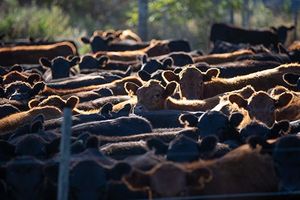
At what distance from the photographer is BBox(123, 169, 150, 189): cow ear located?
25.3ft

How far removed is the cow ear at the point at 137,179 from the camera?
772 cm

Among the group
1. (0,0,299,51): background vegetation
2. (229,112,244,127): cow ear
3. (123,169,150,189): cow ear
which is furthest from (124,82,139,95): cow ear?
(0,0,299,51): background vegetation

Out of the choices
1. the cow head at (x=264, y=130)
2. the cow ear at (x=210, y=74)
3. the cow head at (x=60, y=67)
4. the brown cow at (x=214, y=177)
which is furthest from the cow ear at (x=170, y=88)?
the cow head at (x=60, y=67)

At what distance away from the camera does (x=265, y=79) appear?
15.2 meters

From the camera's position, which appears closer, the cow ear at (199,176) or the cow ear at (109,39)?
the cow ear at (199,176)

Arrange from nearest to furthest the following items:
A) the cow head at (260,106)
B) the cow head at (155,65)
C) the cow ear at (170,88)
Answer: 1. the cow head at (260,106)
2. the cow ear at (170,88)
3. the cow head at (155,65)

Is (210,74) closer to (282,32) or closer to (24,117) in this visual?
(24,117)

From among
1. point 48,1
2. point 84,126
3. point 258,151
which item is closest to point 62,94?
point 84,126

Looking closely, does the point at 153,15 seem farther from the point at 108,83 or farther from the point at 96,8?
the point at 108,83

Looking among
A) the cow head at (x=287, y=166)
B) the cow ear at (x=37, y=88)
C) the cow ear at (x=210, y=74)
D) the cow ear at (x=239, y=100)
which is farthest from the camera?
the cow ear at (x=37, y=88)

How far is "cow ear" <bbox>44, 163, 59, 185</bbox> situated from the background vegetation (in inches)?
888

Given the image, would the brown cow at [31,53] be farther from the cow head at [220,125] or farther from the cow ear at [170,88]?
the cow head at [220,125]

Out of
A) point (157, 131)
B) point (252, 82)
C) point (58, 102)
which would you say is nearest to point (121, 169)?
point (157, 131)

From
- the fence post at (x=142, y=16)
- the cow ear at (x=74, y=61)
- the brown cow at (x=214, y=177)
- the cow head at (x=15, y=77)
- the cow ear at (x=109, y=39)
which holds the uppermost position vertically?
the fence post at (x=142, y=16)
